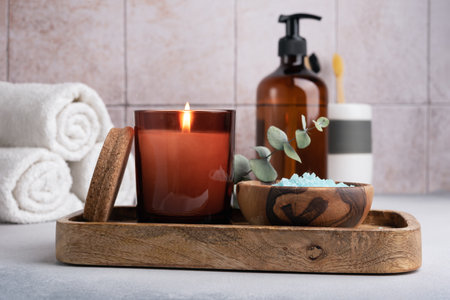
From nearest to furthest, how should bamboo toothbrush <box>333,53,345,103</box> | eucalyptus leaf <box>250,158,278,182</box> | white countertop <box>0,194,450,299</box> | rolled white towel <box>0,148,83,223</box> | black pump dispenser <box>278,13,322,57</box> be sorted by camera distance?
1. white countertop <box>0,194,450,299</box>
2. eucalyptus leaf <box>250,158,278,182</box>
3. rolled white towel <box>0,148,83,223</box>
4. black pump dispenser <box>278,13,322,57</box>
5. bamboo toothbrush <box>333,53,345,103</box>

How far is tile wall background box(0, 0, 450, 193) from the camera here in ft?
2.69

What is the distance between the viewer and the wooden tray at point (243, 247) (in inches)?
11.9

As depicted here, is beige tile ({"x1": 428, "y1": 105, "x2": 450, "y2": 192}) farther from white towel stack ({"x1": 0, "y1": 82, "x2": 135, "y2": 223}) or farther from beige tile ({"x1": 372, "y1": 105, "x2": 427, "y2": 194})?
white towel stack ({"x1": 0, "y1": 82, "x2": 135, "y2": 223})

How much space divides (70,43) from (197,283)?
2.22 feet

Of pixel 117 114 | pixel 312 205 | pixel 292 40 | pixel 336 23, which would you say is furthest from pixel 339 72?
pixel 312 205

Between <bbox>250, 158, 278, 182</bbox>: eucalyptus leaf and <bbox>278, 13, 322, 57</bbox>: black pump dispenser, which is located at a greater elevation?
<bbox>278, 13, 322, 57</bbox>: black pump dispenser

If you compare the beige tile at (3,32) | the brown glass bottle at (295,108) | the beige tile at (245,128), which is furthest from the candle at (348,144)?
the beige tile at (3,32)

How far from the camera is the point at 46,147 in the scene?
0.56 meters

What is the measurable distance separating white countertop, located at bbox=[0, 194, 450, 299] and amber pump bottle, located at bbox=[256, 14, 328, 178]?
0.31 meters

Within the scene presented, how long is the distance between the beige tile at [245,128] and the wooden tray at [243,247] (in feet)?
1.69

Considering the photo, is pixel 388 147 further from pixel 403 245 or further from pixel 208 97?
pixel 403 245

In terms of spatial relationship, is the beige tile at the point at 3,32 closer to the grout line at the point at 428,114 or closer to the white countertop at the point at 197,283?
the white countertop at the point at 197,283

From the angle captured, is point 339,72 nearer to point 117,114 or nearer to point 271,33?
point 271,33

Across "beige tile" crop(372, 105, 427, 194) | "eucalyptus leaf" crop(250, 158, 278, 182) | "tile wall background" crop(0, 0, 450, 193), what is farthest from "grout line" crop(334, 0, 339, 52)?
"eucalyptus leaf" crop(250, 158, 278, 182)
